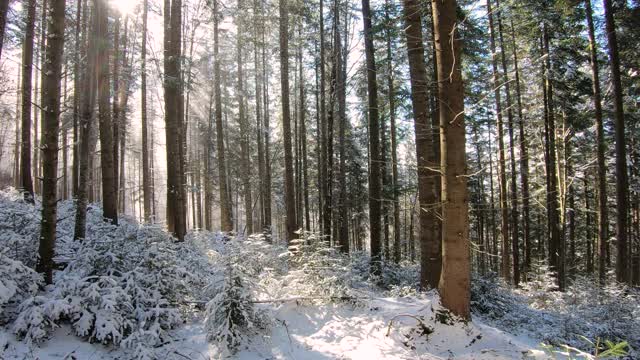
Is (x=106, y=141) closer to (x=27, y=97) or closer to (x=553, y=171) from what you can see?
(x=27, y=97)

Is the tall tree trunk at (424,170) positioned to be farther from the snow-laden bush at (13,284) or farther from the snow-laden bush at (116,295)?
the snow-laden bush at (13,284)

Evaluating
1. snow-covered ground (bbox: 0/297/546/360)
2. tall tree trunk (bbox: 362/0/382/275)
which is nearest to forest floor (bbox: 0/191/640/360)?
snow-covered ground (bbox: 0/297/546/360)

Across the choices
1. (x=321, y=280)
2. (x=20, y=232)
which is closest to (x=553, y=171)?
(x=321, y=280)

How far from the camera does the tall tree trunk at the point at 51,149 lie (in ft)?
19.5

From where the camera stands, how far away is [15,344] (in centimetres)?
478

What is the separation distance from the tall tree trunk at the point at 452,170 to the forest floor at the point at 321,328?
45 centimetres

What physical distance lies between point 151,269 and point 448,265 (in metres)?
4.58

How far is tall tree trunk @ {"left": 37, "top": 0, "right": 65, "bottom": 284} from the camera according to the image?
594 centimetres

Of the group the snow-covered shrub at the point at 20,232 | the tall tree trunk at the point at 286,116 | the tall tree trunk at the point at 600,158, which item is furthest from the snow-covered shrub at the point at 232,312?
the tall tree trunk at the point at 600,158

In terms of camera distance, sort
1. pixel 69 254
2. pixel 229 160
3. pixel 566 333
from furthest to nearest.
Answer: pixel 229 160 < pixel 566 333 < pixel 69 254

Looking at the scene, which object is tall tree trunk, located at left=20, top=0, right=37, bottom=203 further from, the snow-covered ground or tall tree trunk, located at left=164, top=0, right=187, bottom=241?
the snow-covered ground

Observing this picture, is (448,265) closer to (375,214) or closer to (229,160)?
(375,214)

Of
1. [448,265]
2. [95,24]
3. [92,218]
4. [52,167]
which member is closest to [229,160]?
[92,218]

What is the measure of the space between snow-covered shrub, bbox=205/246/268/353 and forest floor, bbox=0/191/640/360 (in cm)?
7
